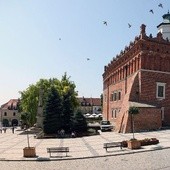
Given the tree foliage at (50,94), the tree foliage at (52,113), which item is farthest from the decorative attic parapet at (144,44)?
the tree foliage at (52,113)

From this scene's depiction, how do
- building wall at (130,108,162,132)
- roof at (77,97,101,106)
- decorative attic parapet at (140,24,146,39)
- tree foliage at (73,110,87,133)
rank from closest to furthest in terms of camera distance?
building wall at (130,108,162,132) → decorative attic parapet at (140,24,146,39) → tree foliage at (73,110,87,133) → roof at (77,97,101,106)

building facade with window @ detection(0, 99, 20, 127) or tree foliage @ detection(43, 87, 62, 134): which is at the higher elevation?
tree foliage @ detection(43, 87, 62, 134)

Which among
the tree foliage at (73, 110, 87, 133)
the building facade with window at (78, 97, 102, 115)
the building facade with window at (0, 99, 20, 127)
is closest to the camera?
the tree foliage at (73, 110, 87, 133)

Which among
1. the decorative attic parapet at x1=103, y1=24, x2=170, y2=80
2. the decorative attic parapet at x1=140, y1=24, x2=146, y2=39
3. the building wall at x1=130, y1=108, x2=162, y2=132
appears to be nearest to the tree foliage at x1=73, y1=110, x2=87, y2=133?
the building wall at x1=130, y1=108, x2=162, y2=132

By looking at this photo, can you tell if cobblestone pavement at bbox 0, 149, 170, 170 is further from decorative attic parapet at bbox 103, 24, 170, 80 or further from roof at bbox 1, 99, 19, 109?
roof at bbox 1, 99, 19, 109

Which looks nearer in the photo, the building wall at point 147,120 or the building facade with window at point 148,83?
the building wall at point 147,120

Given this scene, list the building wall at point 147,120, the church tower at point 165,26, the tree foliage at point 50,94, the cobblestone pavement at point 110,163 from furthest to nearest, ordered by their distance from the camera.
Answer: the church tower at point 165,26, the tree foliage at point 50,94, the building wall at point 147,120, the cobblestone pavement at point 110,163

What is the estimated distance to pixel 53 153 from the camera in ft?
83.7

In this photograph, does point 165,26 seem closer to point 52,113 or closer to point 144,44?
point 144,44

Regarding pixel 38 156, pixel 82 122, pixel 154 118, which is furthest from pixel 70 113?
pixel 38 156

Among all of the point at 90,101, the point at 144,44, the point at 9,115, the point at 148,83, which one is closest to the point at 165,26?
the point at 144,44

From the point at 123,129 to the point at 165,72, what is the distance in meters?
9.88

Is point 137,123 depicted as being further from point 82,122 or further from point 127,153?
point 127,153

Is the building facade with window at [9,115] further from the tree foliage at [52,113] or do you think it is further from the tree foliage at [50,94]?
the tree foliage at [52,113]
